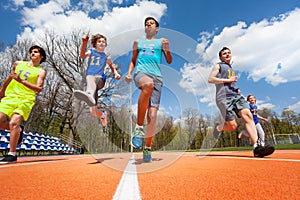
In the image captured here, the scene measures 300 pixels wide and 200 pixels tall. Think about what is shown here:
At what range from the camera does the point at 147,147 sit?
2781 millimetres

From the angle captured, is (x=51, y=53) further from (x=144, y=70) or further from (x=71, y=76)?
(x=144, y=70)

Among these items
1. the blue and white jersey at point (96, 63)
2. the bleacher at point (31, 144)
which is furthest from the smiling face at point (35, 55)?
the bleacher at point (31, 144)

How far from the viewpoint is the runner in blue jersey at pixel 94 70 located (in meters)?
3.45

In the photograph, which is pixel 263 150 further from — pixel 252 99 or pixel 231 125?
pixel 252 99

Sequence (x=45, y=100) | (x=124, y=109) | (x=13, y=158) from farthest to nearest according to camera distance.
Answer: (x=45, y=100) < (x=124, y=109) < (x=13, y=158)

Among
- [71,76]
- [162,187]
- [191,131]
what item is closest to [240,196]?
[162,187]

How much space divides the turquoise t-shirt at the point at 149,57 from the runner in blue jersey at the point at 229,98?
53.3 inches

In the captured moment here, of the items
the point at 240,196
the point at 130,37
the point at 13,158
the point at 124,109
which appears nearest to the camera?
the point at 240,196

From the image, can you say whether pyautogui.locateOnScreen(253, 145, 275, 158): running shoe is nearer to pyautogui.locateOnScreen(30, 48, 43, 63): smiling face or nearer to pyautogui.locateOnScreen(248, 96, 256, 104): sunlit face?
pyautogui.locateOnScreen(248, 96, 256, 104): sunlit face

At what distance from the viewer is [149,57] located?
2979 millimetres

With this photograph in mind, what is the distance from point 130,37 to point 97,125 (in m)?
2.90

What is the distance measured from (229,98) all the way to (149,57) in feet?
5.69

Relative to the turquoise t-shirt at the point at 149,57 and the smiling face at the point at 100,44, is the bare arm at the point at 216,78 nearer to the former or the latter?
the turquoise t-shirt at the point at 149,57

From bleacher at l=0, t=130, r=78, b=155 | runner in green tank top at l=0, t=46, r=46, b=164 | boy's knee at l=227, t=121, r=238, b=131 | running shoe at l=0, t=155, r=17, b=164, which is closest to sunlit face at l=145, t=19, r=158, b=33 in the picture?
runner in green tank top at l=0, t=46, r=46, b=164
